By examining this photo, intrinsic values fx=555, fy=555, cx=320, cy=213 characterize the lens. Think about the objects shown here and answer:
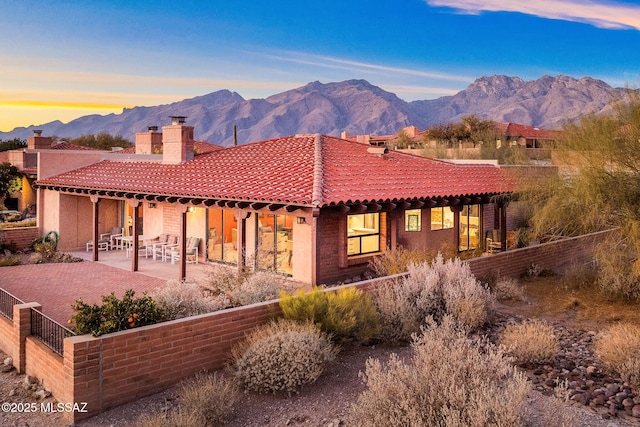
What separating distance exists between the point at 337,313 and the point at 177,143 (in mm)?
13226

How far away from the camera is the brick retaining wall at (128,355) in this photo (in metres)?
7.24

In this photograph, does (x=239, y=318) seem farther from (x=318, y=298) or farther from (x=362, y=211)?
(x=362, y=211)

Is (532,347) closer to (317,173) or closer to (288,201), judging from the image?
(288,201)

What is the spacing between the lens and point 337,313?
9.32 metres

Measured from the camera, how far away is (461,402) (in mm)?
5531

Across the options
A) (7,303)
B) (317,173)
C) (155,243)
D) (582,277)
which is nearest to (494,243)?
(582,277)

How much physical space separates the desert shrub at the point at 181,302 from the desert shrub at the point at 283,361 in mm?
1731

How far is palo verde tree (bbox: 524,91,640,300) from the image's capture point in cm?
1209

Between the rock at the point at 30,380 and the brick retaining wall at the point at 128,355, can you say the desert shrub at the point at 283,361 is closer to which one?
the brick retaining wall at the point at 128,355

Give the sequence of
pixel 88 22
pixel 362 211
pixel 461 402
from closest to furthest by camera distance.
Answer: pixel 461 402
pixel 362 211
pixel 88 22

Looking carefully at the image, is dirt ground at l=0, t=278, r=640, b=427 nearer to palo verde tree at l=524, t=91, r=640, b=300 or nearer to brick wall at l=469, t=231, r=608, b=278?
brick wall at l=469, t=231, r=608, b=278

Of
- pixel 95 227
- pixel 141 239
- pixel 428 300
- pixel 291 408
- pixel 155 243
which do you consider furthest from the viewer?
pixel 141 239

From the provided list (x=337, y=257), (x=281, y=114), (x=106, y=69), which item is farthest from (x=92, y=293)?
(x=281, y=114)

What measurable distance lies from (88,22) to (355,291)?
36.6 m
